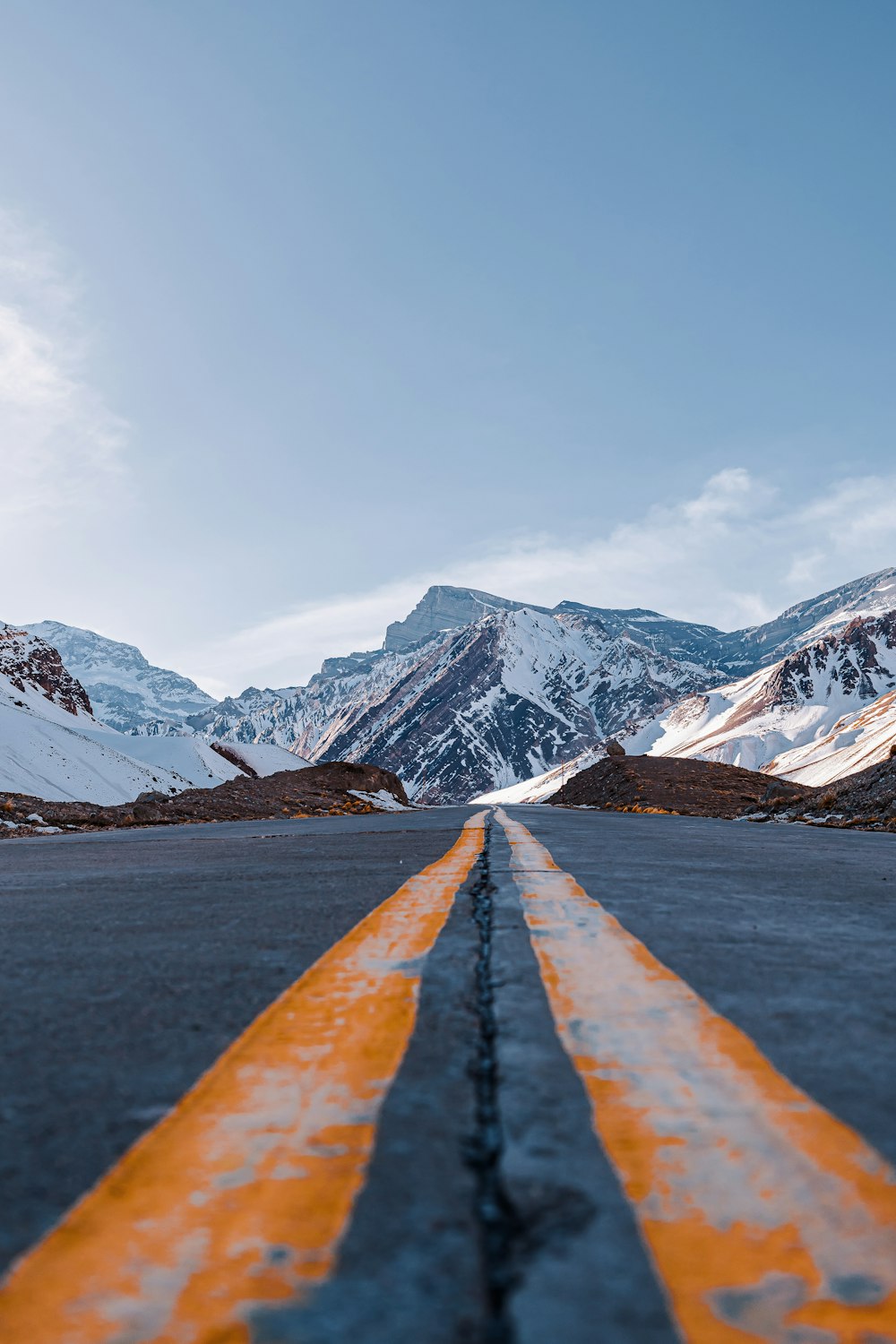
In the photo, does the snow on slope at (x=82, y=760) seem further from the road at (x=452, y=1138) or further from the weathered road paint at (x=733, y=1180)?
the weathered road paint at (x=733, y=1180)

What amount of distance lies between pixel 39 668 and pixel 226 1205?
118184 mm

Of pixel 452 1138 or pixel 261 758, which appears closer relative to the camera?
pixel 452 1138

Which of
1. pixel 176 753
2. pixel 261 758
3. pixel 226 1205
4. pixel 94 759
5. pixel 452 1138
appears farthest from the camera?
pixel 261 758

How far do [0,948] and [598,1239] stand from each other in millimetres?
2390

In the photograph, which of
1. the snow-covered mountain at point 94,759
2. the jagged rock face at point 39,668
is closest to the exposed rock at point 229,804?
the snow-covered mountain at point 94,759

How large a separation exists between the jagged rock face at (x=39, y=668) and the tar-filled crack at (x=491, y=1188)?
107 m

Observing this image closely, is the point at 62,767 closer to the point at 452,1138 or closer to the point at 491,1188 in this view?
the point at 452,1138

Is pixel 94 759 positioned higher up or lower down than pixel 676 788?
higher up

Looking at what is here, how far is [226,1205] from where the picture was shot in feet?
3.02

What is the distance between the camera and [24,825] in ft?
44.9

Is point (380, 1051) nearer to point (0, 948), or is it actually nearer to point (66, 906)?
point (0, 948)

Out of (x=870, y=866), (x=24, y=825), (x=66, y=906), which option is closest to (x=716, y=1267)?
(x=66, y=906)

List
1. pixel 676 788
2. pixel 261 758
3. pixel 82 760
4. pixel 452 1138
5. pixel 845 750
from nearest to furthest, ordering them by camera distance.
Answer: pixel 452 1138 < pixel 676 788 < pixel 82 760 < pixel 261 758 < pixel 845 750

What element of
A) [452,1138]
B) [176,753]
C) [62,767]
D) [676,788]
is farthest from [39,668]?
[452,1138]
